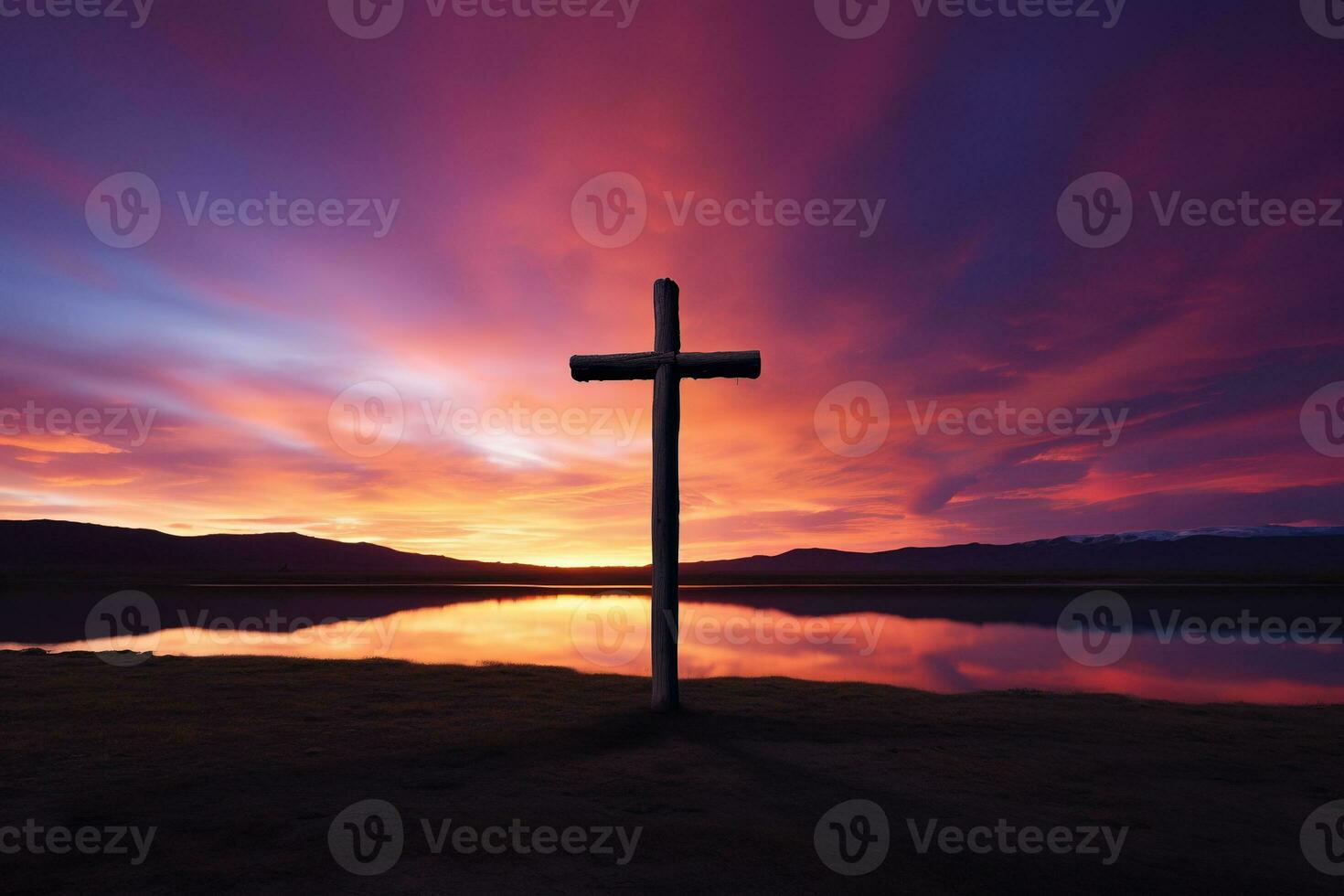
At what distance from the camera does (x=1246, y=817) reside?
16.9 ft

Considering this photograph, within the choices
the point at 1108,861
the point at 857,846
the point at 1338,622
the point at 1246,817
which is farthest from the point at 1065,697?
the point at 1338,622

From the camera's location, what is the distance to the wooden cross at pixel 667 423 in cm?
850

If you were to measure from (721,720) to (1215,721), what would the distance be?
661 cm
